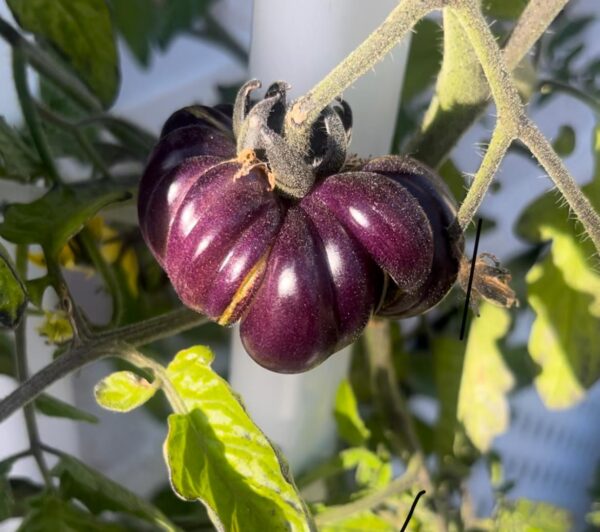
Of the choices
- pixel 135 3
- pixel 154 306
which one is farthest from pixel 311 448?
pixel 135 3

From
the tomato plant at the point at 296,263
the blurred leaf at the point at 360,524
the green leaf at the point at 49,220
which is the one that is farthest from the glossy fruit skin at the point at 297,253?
the blurred leaf at the point at 360,524

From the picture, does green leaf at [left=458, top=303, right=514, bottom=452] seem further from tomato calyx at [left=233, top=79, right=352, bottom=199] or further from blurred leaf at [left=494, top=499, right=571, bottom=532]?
tomato calyx at [left=233, top=79, right=352, bottom=199]

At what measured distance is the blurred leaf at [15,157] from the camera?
456 mm

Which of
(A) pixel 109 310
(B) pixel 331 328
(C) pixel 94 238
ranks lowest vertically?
(A) pixel 109 310

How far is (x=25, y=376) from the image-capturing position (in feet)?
1.48

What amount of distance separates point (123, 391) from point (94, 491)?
10cm

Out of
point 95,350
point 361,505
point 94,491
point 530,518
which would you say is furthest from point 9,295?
point 530,518

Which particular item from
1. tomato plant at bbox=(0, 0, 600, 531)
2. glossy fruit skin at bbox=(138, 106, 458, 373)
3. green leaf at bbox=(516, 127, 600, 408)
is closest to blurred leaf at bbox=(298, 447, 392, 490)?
tomato plant at bbox=(0, 0, 600, 531)

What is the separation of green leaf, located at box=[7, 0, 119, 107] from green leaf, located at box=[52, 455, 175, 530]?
249 mm

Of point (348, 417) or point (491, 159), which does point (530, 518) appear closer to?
point (348, 417)

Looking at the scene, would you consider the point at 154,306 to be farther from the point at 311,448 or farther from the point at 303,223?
the point at 303,223

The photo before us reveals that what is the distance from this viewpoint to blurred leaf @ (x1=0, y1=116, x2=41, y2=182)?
17.9 inches

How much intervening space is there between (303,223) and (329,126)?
0.15 ft

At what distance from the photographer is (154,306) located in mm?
642
